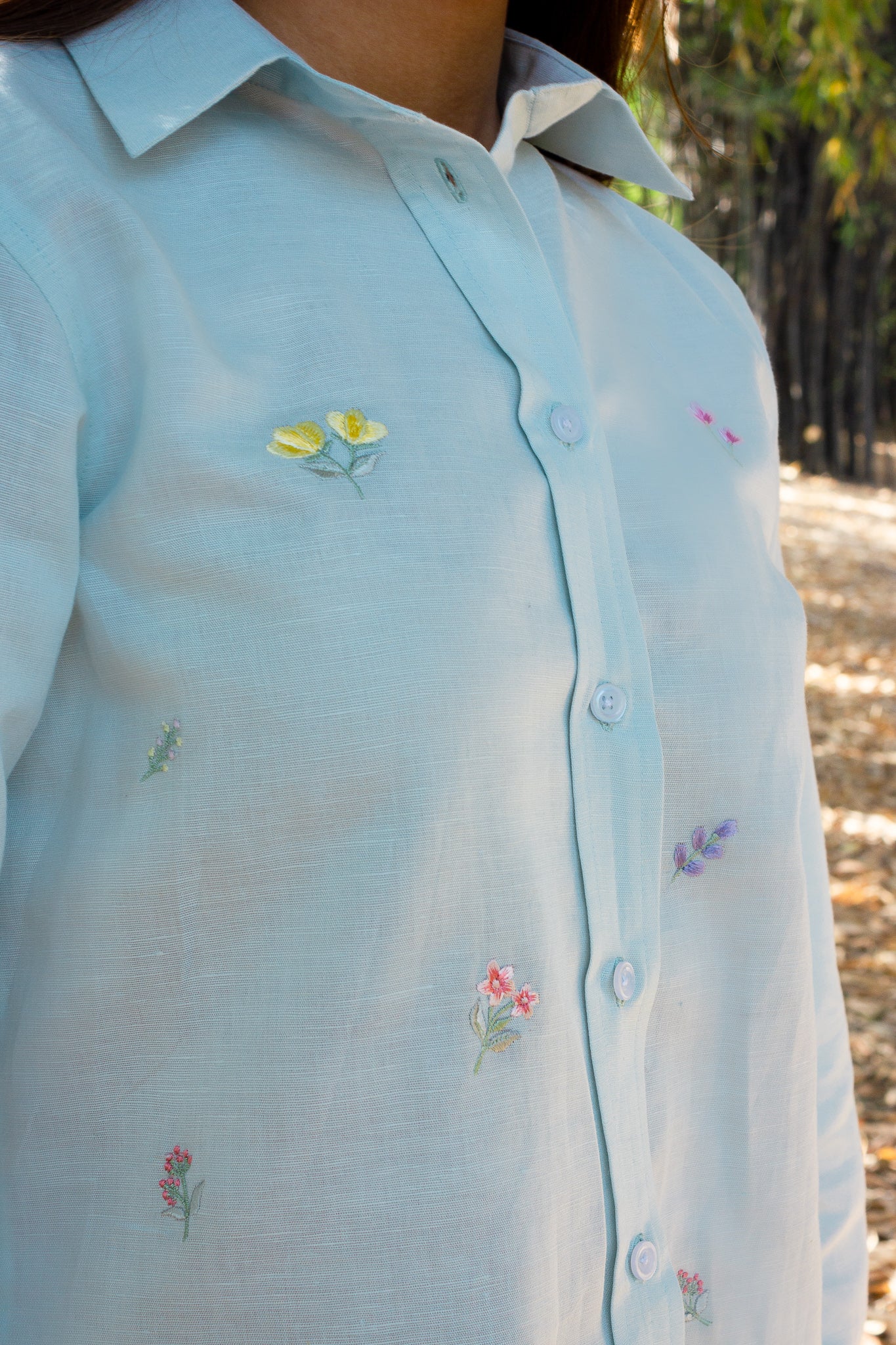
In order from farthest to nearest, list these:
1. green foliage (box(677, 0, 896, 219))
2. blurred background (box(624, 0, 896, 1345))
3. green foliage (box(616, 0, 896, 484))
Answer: green foliage (box(616, 0, 896, 484)) → green foliage (box(677, 0, 896, 219)) → blurred background (box(624, 0, 896, 1345))

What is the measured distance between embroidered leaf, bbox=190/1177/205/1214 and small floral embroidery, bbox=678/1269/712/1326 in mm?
374

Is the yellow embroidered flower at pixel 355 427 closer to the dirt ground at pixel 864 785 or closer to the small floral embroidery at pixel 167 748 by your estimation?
the small floral embroidery at pixel 167 748

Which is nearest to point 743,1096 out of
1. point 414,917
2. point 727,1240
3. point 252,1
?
point 727,1240

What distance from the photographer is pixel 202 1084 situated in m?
0.76

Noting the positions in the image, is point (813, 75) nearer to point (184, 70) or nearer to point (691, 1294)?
point (184, 70)

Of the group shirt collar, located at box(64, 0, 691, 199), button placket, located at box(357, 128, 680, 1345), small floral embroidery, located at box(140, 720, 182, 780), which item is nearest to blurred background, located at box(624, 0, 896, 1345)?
shirt collar, located at box(64, 0, 691, 199)

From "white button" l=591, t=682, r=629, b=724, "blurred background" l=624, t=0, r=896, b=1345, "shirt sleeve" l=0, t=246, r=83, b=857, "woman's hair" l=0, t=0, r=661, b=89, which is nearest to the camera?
"shirt sleeve" l=0, t=246, r=83, b=857

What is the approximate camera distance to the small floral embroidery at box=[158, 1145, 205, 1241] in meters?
0.75

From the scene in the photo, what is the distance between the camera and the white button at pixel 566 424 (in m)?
0.85

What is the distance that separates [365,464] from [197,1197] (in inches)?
18.0

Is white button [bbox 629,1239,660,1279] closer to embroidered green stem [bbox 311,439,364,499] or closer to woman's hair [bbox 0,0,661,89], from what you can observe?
embroidered green stem [bbox 311,439,364,499]

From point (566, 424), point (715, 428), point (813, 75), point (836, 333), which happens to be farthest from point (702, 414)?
point (836, 333)

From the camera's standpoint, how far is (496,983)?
0.77 m

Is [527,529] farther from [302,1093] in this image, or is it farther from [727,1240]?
[727,1240]
